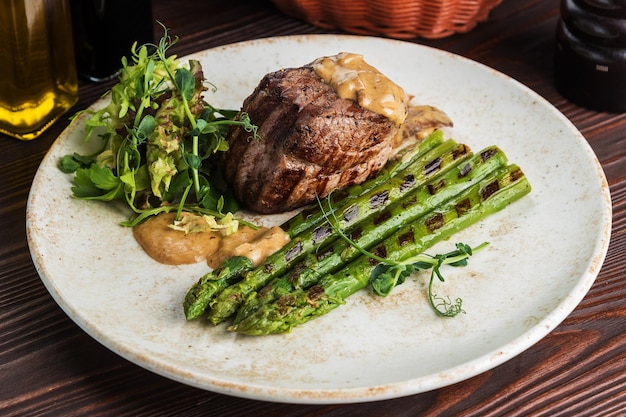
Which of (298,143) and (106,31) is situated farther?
(106,31)

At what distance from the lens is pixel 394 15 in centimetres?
571

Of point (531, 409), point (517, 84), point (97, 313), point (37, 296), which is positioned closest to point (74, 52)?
point (37, 296)

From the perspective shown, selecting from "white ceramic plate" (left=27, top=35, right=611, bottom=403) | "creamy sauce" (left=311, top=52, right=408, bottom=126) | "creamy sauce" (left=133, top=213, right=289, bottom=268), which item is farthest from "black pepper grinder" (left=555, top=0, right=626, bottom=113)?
"creamy sauce" (left=133, top=213, right=289, bottom=268)

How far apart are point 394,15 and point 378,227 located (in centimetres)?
201

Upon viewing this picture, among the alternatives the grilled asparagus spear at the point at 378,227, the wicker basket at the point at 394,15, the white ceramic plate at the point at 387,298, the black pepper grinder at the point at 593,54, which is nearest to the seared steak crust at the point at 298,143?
the grilled asparagus spear at the point at 378,227

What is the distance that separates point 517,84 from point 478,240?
1.20 meters

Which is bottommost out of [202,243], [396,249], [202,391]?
[202,391]

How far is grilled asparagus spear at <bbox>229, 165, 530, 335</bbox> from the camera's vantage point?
145 inches

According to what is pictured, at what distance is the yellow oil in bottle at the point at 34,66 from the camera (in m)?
4.59

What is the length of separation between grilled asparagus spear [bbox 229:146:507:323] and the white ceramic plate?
195mm

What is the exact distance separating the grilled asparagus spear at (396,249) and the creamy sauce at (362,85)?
523mm

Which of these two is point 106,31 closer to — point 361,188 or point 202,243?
point 202,243

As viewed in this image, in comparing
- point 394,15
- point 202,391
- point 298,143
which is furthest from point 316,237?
point 394,15

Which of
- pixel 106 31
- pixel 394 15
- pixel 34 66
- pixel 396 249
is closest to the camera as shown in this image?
pixel 396 249
